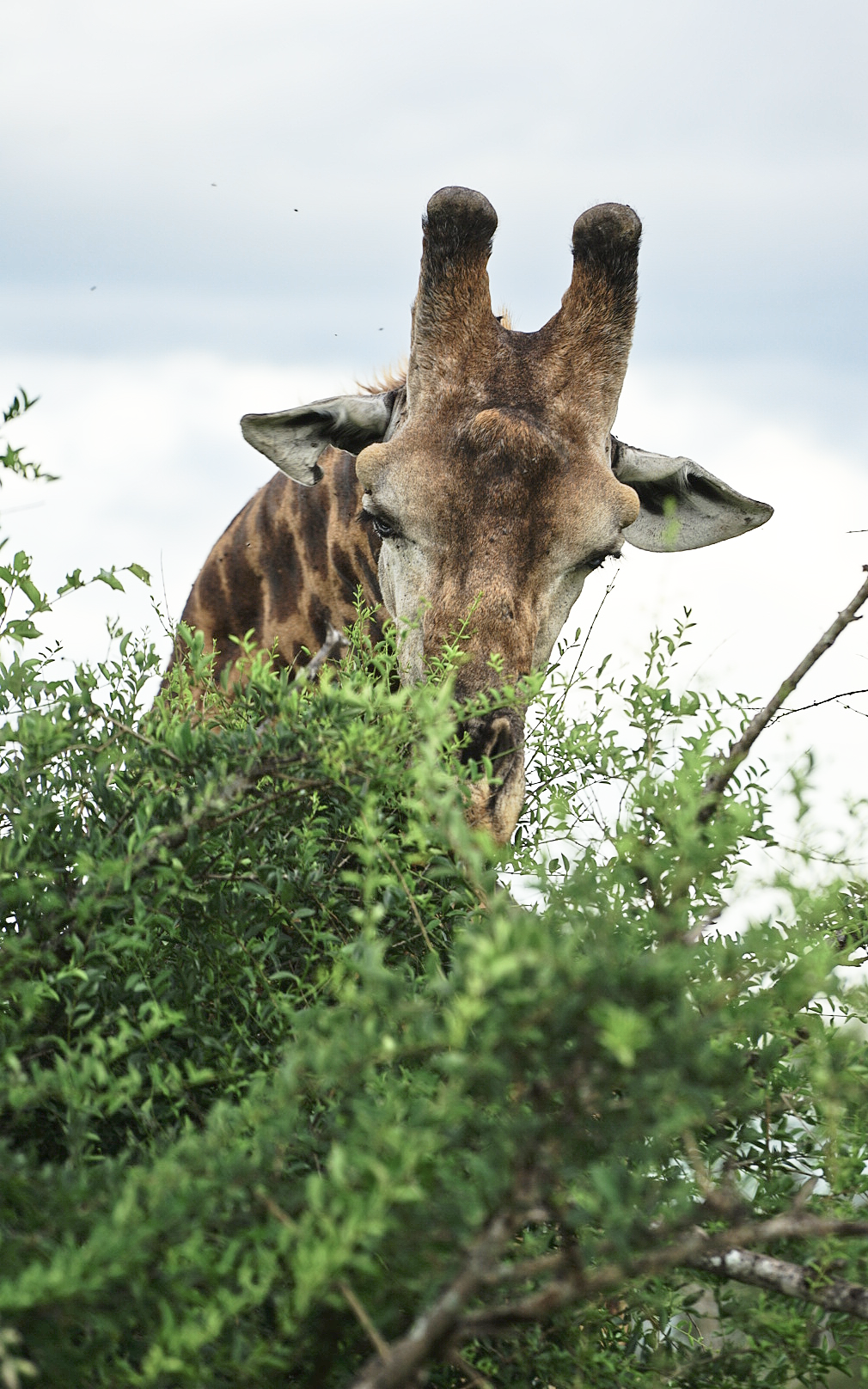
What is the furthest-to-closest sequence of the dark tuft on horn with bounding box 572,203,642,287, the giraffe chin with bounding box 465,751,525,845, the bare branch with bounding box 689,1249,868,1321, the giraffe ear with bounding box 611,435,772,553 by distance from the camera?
the giraffe ear with bounding box 611,435,772,553 → the dark tuft on horn with bounding box 572,203,642,287 → the giraffe chin with bounding box 465,751,525,845 → the bare branch with bounding box 689,1249,868,1321

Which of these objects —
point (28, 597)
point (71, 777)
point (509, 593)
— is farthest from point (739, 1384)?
point (509, 593)

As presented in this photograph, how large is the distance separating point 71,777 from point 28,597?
19.6 inches

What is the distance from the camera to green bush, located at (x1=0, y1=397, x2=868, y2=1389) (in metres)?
1.34

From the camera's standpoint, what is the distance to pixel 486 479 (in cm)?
423

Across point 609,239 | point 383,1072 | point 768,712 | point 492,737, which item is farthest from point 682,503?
point 383,1072

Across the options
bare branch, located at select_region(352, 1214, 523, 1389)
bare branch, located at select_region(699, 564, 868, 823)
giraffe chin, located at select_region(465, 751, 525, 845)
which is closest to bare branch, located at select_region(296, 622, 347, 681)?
giraffe chin, located at select_region(465, 751, 525, 845)

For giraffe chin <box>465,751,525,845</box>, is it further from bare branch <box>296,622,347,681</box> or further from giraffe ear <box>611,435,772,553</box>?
giraffe ear <box>611,435,772,553</box>

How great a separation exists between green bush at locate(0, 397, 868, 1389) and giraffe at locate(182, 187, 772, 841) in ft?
4.00

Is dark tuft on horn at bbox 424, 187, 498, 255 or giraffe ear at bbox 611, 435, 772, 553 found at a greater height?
dark tuft on horn at bbox 424, 187, 498, 255

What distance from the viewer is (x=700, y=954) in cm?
186

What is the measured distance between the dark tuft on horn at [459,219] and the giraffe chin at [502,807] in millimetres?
2522

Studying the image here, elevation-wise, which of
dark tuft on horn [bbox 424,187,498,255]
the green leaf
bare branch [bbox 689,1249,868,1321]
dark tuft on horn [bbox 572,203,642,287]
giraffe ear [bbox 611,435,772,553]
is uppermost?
dark tuft on horn [bbox 572,203,642,287]

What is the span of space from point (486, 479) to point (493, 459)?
3.2 inches

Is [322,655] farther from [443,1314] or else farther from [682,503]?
[443,1314]
